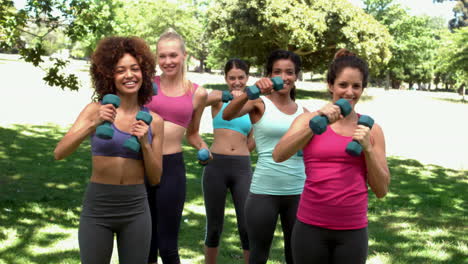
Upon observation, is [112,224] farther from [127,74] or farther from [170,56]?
[170,56]

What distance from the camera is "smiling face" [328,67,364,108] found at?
320 centimetres

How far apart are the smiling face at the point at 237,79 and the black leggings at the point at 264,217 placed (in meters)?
1.63

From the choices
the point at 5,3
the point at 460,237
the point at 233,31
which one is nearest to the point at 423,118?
the point at 233,31

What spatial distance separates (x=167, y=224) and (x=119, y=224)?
1.17 metres

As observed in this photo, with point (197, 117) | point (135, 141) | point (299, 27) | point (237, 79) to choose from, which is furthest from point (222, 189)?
point (299, 27)

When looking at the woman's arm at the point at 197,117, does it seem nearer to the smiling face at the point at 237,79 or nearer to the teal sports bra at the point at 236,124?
the teal sports bra at the point at 236,124

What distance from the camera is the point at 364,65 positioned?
330cm

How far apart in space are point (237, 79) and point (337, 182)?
104 inches

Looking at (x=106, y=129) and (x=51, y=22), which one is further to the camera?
(x=51, y=22)

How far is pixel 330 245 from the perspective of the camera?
3199 millimetres

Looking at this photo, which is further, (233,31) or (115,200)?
(233,31)

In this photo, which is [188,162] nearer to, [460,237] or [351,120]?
[460,237]

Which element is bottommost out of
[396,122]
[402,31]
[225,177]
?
[396,122]

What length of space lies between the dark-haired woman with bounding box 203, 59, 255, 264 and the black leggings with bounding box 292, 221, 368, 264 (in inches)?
71.4
